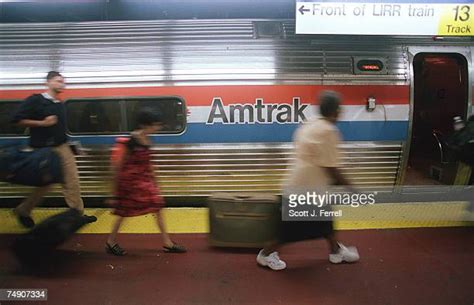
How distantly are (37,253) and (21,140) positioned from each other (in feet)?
6.09

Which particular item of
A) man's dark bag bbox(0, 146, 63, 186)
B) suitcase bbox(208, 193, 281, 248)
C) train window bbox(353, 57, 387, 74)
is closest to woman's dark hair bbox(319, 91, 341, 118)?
suitcase bbox(208, 193, 281, 248)

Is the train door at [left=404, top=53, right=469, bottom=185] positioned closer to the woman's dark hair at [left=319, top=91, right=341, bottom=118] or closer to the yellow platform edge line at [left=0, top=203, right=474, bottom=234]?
the yellow platform edge line at [left=0, top=203, right=474, bottom=234]

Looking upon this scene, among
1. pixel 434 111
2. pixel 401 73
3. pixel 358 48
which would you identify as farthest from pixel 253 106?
pixel 434 111

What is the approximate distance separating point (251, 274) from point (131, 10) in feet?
12.2

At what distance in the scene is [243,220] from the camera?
355 centimetres

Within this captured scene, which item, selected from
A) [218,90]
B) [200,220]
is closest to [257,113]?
[218,90]

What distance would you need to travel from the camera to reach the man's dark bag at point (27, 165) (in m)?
3.43

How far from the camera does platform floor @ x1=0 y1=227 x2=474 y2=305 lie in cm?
292

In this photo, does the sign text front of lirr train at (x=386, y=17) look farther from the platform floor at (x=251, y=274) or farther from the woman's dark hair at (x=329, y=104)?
the platform floor at (x=251, y=274)

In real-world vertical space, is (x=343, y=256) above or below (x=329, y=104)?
below

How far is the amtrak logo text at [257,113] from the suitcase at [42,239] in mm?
1903

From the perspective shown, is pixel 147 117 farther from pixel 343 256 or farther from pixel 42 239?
pixel 343 256

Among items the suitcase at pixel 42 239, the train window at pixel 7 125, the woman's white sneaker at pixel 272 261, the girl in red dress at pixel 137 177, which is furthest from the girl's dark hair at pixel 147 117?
the train window at pixel 7 125

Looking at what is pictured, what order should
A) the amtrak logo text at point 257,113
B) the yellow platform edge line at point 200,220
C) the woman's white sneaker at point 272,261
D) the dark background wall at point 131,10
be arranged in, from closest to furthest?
the woman's white sneaker at point 272,261
the yellow platform edge line at point 200,220
the amtrak logo text at point 257,113
the dark background wall at point 131,10
